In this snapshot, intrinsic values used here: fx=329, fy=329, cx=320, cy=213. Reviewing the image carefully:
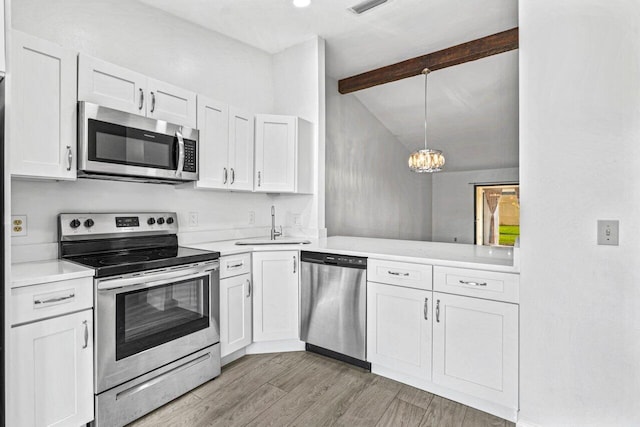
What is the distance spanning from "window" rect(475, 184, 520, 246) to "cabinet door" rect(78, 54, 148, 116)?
23.5ft

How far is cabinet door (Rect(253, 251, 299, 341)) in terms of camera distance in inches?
106

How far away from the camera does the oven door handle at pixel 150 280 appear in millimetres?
1752

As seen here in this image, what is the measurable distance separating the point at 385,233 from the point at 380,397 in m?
3.60

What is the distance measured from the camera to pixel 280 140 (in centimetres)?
309

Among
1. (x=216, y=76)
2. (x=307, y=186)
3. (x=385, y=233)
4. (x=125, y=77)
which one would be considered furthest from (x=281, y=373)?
(x=385, y=233)

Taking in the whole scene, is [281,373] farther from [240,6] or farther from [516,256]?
[240,6]

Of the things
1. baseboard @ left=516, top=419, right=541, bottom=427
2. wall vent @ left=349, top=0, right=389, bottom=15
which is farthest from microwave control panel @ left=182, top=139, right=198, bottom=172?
baseboard @ left=516, top=419, right=541, bottom=427

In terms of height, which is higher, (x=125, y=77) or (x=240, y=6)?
(x=240, y=6)

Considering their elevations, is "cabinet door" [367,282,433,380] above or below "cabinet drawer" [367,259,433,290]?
below

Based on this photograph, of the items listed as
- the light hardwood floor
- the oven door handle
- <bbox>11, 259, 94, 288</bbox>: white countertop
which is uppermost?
<bbox>11, 259, 94, 288</bbox>: white countertop

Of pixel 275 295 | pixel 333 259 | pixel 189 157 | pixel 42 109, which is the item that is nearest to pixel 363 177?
pixel 333 259

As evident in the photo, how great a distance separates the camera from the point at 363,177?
4.97 metres

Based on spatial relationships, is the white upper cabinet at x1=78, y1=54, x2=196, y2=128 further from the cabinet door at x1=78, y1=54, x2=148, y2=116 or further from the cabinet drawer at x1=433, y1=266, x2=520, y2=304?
the cabinet drawer at x1=433, y1=266, x2=520, y2=304

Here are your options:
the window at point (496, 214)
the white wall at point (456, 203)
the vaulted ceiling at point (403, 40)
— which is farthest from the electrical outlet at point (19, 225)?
the window at point (496, 214)
